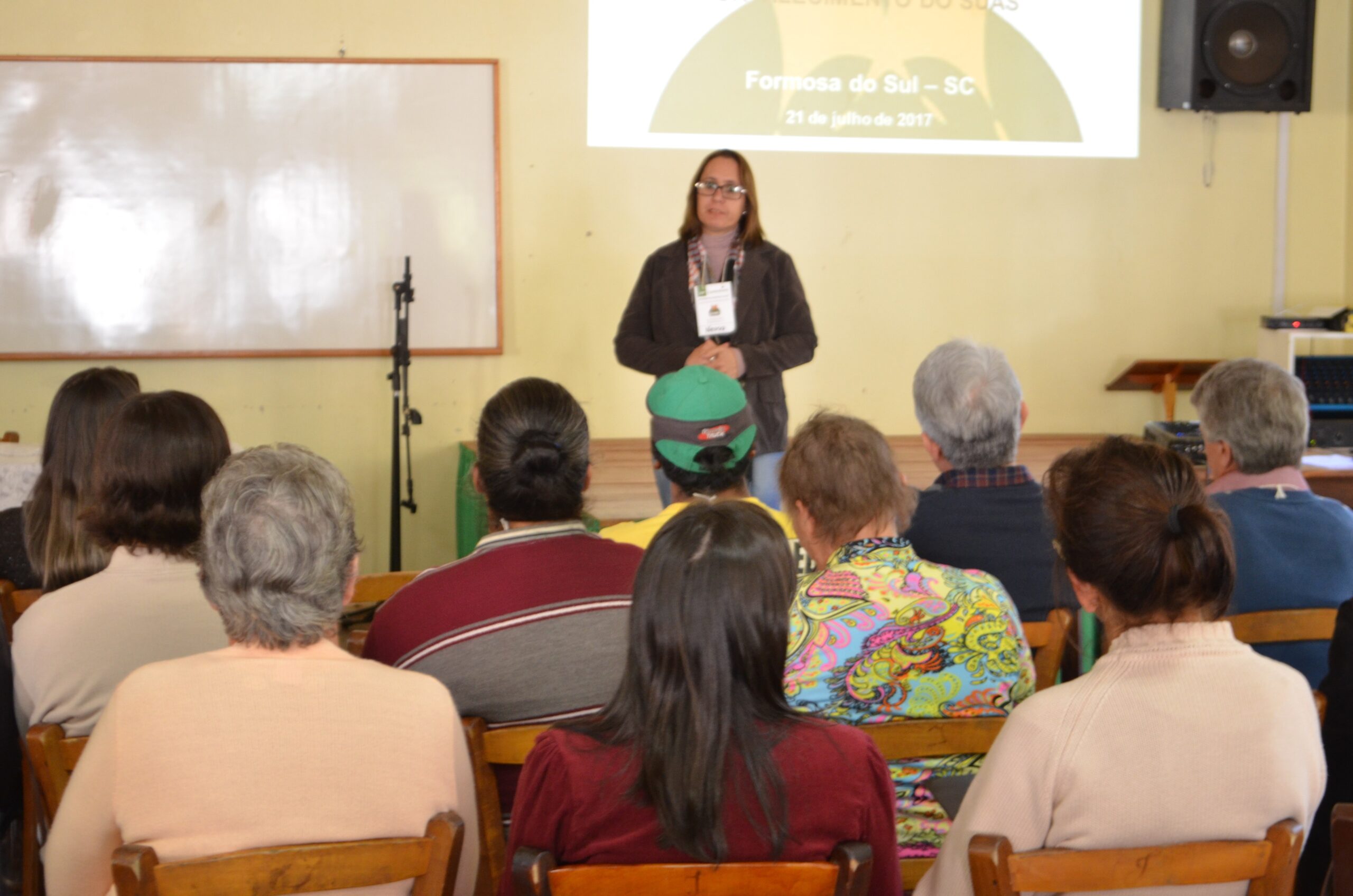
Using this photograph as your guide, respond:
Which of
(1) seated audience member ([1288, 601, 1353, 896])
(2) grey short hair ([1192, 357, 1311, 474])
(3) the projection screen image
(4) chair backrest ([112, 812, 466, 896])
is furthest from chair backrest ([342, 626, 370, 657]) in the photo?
(3) the projection screen image

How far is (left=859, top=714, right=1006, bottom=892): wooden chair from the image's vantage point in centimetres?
158

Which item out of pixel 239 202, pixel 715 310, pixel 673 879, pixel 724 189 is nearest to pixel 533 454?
pixel 673 879

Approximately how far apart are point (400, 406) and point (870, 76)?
235 centimetres

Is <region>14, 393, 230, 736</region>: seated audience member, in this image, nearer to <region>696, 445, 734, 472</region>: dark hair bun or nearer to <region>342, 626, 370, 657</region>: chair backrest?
<region>342, 626, 370, 657</region>: chair backrest

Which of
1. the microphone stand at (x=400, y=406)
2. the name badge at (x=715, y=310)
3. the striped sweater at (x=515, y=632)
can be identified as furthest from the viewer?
the microphone stand at (x=400, y=406)

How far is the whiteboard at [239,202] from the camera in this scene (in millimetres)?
4695

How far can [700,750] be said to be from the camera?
1.21 meters

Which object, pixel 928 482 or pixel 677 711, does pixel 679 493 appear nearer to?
pixel 677 711

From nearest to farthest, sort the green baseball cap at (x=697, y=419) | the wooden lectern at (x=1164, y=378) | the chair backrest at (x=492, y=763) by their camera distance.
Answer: the chair backrest at (x=492, y=763) < the green baseball cap at (x=697, y=419) < the wooden lectern at (x=1164, y=378)

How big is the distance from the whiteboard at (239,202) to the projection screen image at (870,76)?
609 millimetres

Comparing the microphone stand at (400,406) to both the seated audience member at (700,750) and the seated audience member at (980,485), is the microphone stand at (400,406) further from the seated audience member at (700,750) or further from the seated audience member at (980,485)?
the seated audience member at (700,750)

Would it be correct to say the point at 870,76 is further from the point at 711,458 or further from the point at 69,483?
the point at 69,483

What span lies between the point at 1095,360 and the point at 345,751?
4.65m

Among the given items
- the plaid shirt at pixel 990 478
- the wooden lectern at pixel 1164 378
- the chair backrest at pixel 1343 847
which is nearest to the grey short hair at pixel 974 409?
the plaid shirt at pixel 990 478
